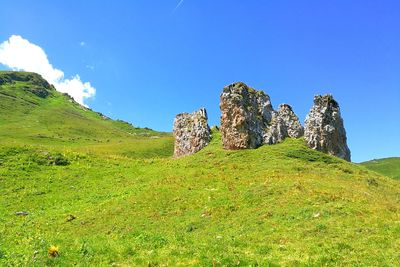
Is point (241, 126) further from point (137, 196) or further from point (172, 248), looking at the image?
point (172, 248)

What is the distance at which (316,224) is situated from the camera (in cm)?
2325

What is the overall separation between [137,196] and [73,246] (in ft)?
60.7

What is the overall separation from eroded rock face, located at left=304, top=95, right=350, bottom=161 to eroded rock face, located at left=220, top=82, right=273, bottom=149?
24.8 feet

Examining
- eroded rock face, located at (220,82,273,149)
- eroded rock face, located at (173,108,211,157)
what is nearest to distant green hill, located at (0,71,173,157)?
eroded rock face, located at (173,108,211,157)

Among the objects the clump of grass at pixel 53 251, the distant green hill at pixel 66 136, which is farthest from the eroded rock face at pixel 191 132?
the clump of grass at pixel 53 251

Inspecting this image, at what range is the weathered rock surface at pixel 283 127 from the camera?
65188 millimetres

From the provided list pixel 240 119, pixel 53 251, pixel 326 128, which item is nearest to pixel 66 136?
pixel 240 119

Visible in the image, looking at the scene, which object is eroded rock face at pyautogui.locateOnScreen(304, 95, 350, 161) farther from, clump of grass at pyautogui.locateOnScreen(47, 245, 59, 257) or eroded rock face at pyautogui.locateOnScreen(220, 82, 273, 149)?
clump of grass at pyautogui.locateOnScreen(47, 245, 59, 257)

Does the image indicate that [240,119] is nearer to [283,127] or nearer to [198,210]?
[283,127]

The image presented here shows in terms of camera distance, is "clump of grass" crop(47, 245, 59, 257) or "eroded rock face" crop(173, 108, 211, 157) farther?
"eroded rock face" crop(173, 108, 211, 157)

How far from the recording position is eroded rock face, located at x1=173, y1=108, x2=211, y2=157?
238ft

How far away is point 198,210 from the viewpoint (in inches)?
1243

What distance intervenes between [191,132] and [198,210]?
43968 mm

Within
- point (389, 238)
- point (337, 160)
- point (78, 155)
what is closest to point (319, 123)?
point (337, 160)
